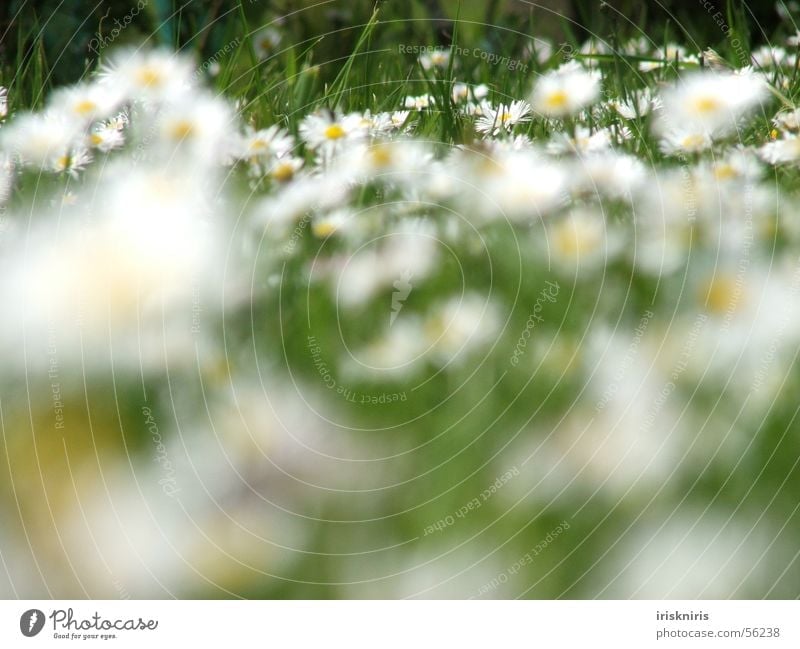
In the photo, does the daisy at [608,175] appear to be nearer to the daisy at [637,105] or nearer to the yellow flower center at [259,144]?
the daisy at [637,105]

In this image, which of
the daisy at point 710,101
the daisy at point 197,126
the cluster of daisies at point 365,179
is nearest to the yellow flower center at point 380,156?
the cluster of daisies at point 365,179

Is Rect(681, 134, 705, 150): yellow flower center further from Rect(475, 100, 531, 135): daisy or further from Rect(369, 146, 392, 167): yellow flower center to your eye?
Rect(369, 146, 392, 167): yellow flower center

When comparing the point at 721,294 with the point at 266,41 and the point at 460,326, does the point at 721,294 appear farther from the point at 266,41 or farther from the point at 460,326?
the point at 266,41

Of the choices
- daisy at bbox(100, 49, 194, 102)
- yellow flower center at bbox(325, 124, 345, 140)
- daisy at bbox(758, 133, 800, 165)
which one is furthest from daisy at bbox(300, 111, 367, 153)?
daisy at bbox(758, 133, 800, 165)

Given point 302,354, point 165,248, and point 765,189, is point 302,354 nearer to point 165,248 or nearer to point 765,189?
point 165,248
